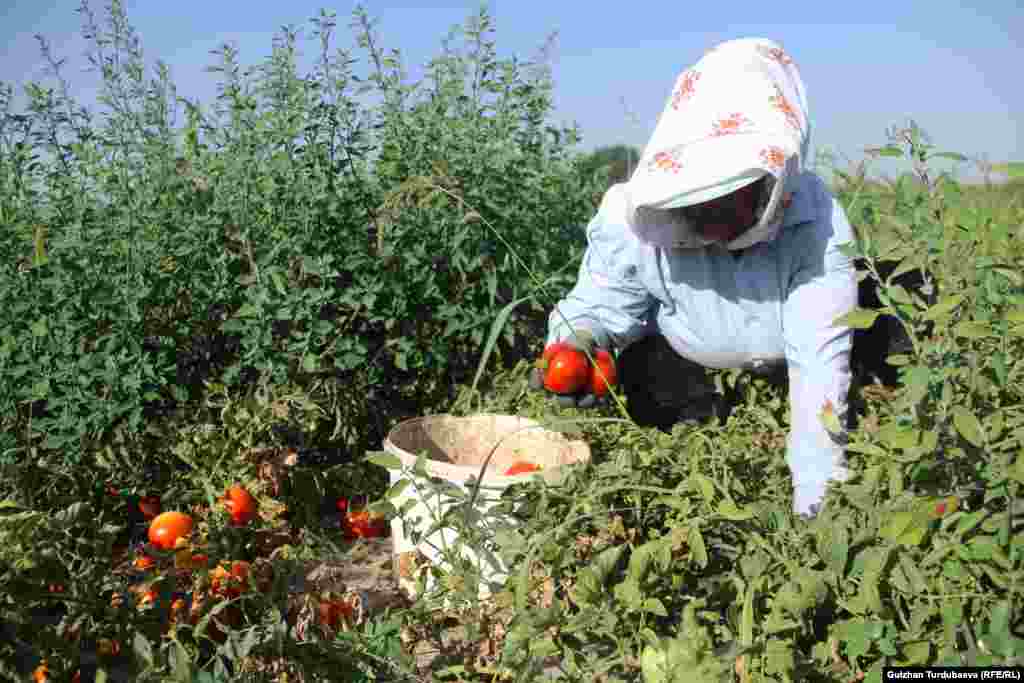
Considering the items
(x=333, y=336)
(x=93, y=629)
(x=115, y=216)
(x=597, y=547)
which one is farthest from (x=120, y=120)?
(x=597, y=547)

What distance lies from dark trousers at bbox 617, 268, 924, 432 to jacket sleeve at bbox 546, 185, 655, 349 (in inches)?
7.8

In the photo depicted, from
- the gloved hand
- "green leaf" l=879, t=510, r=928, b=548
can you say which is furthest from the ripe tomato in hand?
"green leaf" l=879, t=510, r=928, b=548

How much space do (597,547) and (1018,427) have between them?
699 mm

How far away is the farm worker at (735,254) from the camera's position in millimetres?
2023

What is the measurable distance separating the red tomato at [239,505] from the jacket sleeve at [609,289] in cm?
91

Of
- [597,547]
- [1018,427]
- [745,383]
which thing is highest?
[1018,427]

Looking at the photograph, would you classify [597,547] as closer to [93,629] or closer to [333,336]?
[93,629]

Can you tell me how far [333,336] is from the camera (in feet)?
8.67

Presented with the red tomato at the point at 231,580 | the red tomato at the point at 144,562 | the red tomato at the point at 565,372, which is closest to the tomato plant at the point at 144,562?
the red tomato at the point at 144,562

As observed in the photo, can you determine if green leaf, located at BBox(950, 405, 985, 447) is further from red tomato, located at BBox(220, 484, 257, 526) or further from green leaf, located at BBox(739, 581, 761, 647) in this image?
red tomato, located at BBox(220, 484, 257, 526)

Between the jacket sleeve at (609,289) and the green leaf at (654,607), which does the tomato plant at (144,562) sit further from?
the jacket sleeve at (609,289)

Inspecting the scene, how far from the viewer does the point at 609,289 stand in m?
2.65

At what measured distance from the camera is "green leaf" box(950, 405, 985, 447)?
123cm

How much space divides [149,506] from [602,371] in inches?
50.5
